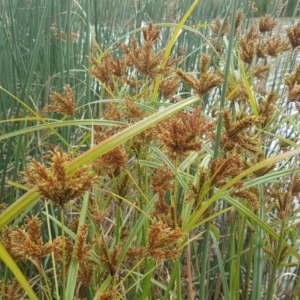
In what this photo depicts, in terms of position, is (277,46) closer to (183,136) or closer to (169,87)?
(169,87)

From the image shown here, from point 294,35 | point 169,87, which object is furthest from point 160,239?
point 294,35

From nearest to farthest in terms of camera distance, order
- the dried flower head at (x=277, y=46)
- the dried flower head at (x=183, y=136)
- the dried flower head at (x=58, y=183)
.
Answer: the dried flower head at (x=58, y=183) < the dried flower head at (x=183, y=136) < the dried flower head at (x=277, y=46)

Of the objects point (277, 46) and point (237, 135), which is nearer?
point (237, 135)

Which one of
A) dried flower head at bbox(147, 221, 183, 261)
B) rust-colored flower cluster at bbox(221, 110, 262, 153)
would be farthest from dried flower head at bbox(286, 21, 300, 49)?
dried flower head at bbox(147, 221, 183, 261)

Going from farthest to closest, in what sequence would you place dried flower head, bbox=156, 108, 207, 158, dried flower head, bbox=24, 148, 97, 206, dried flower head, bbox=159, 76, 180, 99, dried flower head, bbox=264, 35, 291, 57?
dried flower head, bbox=264, 35, 291, 57, dried flower head, bbox=159, 76, 180, 99, dried flower head, bbox=156, 108, 207, 158, dried flower head, bbox=24, 148, 97, 206

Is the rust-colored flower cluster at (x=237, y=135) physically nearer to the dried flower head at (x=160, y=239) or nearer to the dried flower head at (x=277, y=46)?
the dried flower head at (x=160, y=239)

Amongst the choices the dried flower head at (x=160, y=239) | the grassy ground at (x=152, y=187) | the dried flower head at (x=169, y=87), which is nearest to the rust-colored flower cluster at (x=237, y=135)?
the grassy ground at (x=152, y=187)

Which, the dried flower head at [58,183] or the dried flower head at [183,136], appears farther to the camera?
the dried flower head at [183,136]

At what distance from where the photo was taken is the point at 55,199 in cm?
40

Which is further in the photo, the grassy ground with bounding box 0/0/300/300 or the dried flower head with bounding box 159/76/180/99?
the dried flower head with bounding box 159/76/180/99

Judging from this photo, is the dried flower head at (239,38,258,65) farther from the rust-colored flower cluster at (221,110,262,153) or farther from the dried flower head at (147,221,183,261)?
the dried flower head at (147,221,183,261)

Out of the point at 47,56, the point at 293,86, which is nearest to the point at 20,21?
the point at 47,56

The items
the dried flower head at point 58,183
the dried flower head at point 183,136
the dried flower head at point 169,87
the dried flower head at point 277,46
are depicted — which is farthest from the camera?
the dried flower head at point 277,46

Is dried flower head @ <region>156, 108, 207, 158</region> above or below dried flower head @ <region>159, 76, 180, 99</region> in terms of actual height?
above
